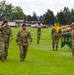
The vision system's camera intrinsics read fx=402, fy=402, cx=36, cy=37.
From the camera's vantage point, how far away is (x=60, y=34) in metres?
28.6

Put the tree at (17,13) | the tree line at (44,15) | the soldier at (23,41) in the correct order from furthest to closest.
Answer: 1. the tree at (17,13)
2. the tree line at (44,15)
3. the soldier at (23,41)

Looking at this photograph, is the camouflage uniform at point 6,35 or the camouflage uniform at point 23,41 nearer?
the camouflage uniform at point 23,41

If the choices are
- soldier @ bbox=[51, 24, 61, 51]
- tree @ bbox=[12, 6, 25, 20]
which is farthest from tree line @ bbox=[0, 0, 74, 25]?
soldier @ bbox=[51, 24, 61, 51]

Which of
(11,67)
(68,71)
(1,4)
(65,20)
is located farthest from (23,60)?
(1,4)

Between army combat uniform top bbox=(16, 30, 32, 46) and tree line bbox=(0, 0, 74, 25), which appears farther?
tree line bbox=(0, 0, 74, 25)

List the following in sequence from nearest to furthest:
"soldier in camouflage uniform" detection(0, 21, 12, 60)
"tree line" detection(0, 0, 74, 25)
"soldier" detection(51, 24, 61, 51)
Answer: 1. "soldier in camouflage uniform" detection(0, 21, 12, 60)
2. "soldier" detection(51, 24, 61, 51)
3. "tree line" detection(0, 0, 74, 25)

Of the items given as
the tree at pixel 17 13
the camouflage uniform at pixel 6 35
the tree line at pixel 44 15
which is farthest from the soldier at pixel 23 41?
the tree at pixel 17 13

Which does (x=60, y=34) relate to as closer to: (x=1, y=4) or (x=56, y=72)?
(x=56, y=72)

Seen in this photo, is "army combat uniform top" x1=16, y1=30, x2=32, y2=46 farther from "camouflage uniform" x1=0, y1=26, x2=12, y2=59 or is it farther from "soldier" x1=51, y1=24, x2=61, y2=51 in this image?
"soldier" x1=51, y1=24, x2=61, y2=51

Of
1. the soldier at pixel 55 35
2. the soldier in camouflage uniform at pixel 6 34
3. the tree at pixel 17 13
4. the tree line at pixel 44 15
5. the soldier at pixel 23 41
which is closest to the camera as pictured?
the soldier at pixel 23 41

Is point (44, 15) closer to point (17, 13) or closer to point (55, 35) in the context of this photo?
point (17, 13)

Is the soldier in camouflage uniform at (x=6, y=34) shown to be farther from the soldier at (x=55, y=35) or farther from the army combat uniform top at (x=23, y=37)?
the soldier at (x=55, y=35)

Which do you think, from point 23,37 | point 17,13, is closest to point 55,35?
point 23,37

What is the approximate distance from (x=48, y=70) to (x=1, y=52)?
4.06 meters
